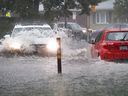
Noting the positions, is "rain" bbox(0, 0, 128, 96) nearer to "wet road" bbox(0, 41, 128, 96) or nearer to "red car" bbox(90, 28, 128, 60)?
"wet road" bbox(0, 41, 128, 96)

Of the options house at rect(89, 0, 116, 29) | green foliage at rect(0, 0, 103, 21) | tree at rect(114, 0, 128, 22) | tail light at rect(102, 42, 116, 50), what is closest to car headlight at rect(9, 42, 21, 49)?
tail light at rect(102, 42, 116, 50)

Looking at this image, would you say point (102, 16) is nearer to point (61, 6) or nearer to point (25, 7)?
point (61, 6)

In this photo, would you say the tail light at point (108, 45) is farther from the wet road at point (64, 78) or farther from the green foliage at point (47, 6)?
the green foliage at point (47, 6)

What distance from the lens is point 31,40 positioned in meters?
24.3

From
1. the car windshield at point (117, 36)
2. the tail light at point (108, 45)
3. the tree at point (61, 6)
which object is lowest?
the tree at point (61, 6)

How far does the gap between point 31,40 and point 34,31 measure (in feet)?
3.68

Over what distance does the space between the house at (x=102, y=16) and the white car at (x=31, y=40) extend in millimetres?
47948

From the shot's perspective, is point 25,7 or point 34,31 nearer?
point 34,31

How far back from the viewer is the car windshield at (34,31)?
82.2ft

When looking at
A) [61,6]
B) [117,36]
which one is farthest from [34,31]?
[61,6]

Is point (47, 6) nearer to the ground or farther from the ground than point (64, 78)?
nearer to the ground

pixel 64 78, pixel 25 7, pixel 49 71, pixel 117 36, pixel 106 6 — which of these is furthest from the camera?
pixel 106 6

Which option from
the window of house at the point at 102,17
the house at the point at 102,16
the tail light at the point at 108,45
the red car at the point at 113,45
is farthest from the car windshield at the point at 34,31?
the window of house at the point at 102,17

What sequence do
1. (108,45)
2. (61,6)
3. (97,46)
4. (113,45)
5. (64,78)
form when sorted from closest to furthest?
(64,78) < (113,45) < (108,45) < (97,46) < (61,6)
